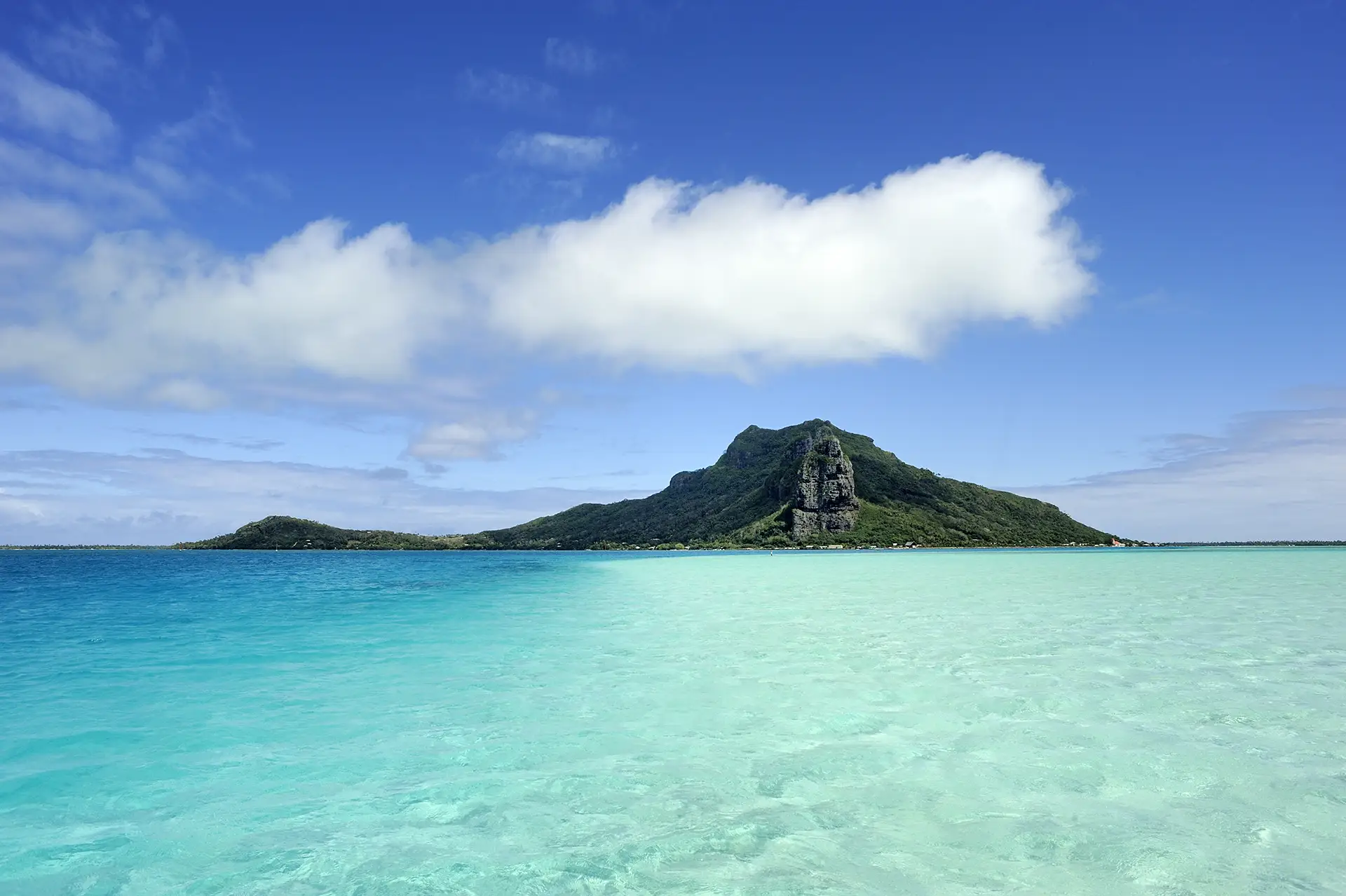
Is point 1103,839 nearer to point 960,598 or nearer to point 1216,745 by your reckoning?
→ point 1216,745

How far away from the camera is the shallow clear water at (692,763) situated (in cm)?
652

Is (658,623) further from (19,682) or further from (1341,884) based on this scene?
(1341,884)

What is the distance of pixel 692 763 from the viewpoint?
30.9ft

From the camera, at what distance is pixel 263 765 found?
10.0m

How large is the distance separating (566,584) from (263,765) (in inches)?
1730

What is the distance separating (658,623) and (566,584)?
2935 cm

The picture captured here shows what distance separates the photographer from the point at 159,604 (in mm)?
38781

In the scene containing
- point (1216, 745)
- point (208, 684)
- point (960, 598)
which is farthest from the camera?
point (960, 598)

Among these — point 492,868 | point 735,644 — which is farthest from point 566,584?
point 492,868

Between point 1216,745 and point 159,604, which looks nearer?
point 1216,745

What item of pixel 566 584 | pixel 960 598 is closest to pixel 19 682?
pixel 960 598

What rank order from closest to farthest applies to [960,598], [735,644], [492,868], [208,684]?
[492,868] < [208,684] < [735,644] < [960,598]

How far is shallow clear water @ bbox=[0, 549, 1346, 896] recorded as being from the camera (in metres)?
6.52

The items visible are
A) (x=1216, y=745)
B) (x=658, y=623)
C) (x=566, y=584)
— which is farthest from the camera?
(x=566, y=584)
